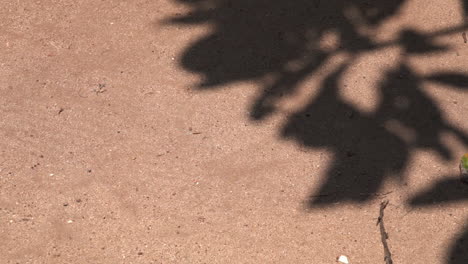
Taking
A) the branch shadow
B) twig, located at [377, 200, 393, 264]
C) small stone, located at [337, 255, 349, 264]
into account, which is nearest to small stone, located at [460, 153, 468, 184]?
the branch shadow

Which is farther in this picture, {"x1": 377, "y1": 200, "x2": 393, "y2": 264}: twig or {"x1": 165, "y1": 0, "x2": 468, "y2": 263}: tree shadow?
{"x1": 165, "y1": 0, "x2": 468, "y2": 263}: tree shadow

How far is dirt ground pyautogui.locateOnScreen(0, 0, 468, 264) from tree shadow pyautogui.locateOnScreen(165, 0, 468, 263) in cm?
1

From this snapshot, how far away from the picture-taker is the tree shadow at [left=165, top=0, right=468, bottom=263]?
4766 mm

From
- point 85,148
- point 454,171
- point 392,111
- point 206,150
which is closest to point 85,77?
point 85,148

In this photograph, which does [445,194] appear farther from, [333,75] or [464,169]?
[333,75]

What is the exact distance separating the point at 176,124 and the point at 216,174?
48cm

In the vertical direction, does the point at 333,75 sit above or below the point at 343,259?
above

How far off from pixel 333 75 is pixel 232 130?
878mm

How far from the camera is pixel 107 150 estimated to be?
469 cm

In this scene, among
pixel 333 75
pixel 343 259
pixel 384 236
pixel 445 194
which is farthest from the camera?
pixel 333 75

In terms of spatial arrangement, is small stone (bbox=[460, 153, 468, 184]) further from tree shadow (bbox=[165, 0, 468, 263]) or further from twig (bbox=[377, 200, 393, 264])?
twig (bbox=[377, 200, 393, 264])

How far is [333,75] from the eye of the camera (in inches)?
209

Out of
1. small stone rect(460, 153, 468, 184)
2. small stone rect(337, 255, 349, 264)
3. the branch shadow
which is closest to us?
small stone rect(337, 255, 349, 264)

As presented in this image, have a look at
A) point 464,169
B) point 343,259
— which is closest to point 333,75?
point 464,169
